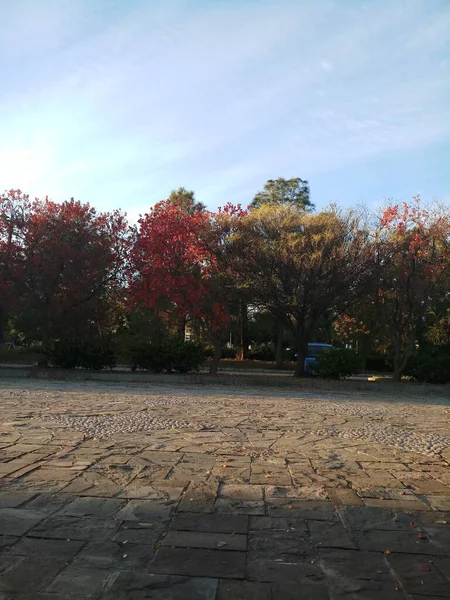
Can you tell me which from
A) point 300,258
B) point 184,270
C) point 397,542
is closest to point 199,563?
point 397,542

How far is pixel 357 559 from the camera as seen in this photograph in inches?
134

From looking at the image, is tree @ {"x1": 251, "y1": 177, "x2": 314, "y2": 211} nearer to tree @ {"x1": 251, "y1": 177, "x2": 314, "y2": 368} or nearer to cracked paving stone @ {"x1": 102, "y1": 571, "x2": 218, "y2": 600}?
tree @ {"x1": 251, "y1": 177, "x2": 314, "y2": 368}

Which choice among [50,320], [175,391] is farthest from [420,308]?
[50,320]

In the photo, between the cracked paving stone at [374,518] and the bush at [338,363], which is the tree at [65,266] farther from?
the cracked paving stone at [374,518]

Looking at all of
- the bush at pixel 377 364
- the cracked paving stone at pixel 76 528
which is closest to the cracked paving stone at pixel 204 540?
the cracked paving stone at pixel 76 528

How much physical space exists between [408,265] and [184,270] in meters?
7.42

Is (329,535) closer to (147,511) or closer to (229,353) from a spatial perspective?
(147,511)

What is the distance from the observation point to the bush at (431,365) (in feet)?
57.3

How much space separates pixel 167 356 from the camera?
59.5 ft

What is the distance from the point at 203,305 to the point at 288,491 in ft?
43.4

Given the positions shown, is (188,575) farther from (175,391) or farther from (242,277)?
(242,277)

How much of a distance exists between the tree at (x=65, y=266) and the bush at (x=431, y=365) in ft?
36.2

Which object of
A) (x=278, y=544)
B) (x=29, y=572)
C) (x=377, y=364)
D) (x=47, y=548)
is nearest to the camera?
(x=29, y=572)

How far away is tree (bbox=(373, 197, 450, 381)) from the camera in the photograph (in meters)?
16.5
